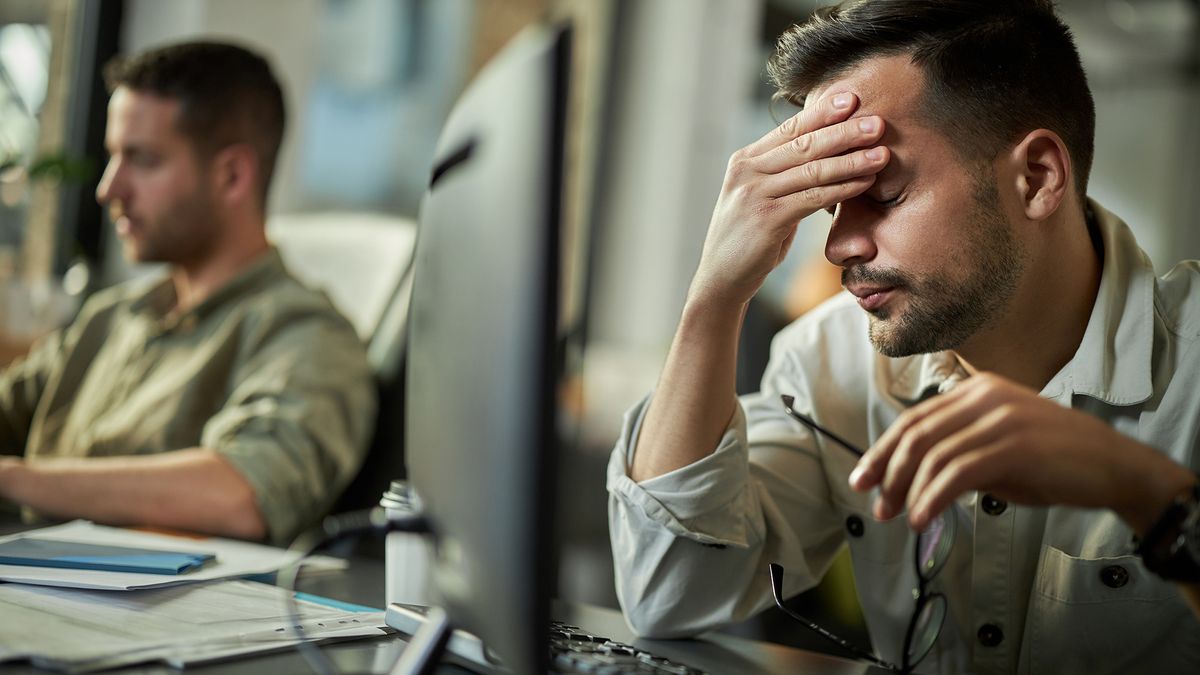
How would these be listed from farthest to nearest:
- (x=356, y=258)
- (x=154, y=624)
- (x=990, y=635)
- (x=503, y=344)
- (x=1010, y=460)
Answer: (x=356, y=258)
(x=990, y=635)
(x=154, y=624)
(x=1010, y=460)
(x=503, y=344)

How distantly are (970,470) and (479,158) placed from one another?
0.36m

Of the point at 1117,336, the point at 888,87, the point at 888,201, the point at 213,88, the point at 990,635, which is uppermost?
the point at 213,88

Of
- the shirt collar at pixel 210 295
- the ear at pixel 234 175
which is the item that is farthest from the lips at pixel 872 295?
the ear at pixel 234 175

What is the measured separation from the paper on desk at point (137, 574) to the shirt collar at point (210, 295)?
47cm

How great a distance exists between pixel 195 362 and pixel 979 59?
3.96 ft

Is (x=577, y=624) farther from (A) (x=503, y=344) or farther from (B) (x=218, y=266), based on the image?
(B) (x=218, y=266)

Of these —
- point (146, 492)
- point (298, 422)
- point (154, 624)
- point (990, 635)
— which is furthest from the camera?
point (298, 422)

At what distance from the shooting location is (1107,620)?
3.35 feet

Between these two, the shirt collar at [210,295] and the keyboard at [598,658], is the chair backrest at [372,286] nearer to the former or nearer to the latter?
the shirt collar at [210,295]

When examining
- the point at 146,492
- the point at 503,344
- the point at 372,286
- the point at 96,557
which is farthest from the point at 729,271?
the point at 372,286

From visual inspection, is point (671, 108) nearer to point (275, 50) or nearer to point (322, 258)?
point (275, 50)

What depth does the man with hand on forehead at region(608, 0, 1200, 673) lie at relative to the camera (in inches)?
39.7

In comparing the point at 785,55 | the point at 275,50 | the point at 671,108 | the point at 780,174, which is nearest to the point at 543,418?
the point at 780,174

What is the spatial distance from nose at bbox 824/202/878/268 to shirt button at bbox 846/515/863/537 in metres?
0.30
